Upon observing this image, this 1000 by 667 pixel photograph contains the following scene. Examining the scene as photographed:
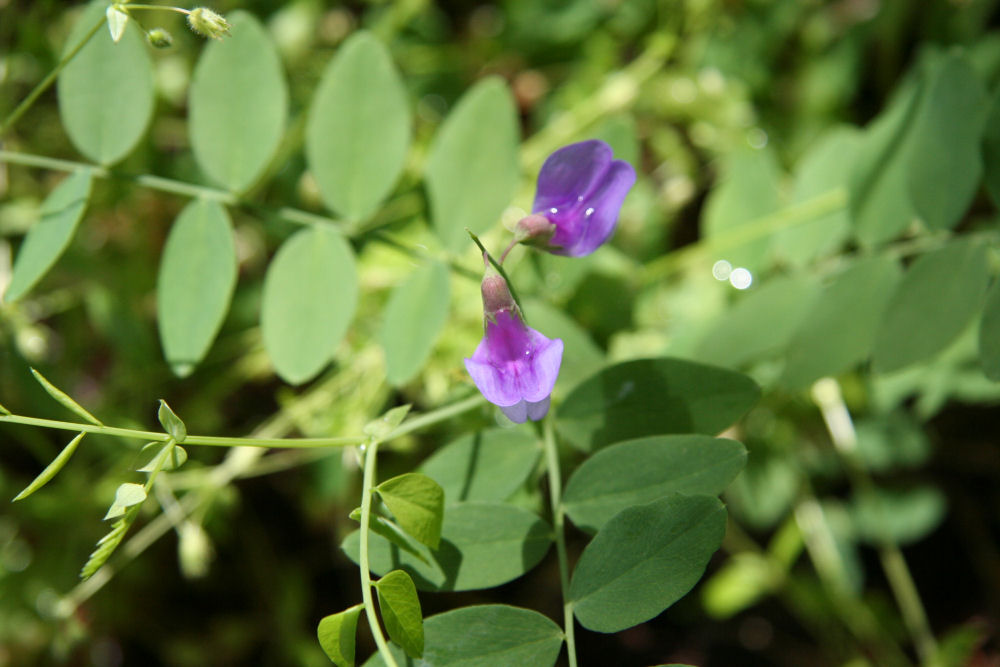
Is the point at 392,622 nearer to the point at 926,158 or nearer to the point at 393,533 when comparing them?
the point at 393,533

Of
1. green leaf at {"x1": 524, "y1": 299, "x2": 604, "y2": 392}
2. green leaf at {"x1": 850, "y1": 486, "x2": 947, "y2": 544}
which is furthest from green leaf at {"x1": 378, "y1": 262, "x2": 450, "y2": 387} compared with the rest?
green leaf at {"x1": 850, "y1": 486, "x2": 947, "y2": 544}

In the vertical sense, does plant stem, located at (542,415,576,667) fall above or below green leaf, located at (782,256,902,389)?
below

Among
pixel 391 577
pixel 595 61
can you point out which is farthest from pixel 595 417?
pixel 595 61

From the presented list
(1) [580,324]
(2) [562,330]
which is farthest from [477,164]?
(1) [580,324]

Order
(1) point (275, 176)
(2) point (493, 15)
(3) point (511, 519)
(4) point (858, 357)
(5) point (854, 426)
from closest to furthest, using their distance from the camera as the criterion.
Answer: (3) point (511, 519), (4) point (858, 357), (1) point (275, 176), (5) point (854, 426), (2) point (493, 15)

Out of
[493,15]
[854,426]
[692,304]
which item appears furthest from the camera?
[493,15]

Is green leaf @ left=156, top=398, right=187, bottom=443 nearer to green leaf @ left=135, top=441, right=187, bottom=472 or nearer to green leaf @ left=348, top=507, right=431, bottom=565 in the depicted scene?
green leaf @ left=135, top=441, right=187, bottom=472

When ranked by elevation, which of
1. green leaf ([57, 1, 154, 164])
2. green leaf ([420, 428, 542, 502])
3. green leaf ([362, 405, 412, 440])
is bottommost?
green leaf ([420, 428, 542, 502])

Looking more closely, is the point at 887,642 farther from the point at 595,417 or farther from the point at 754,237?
the point at 595,417
